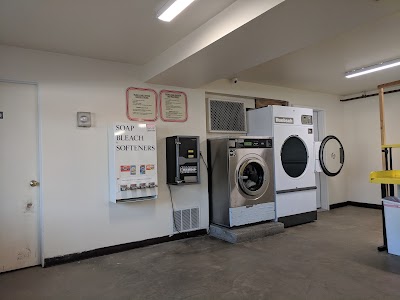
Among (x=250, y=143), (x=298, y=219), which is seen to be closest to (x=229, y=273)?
(x=250, y=143)

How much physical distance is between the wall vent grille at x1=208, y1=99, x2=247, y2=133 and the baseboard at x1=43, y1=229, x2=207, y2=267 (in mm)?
Result: 1678

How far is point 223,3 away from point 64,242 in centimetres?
309

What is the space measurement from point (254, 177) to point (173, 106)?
5.55ft

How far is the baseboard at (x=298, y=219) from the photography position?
472 centimetres

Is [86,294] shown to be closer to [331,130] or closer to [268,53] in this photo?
[268,53]

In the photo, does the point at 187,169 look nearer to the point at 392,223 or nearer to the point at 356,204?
the point at 392,223

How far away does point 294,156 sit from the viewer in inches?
196

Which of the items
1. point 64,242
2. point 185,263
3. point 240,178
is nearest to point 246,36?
point 240,178

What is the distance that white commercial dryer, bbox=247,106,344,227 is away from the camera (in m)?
4.72

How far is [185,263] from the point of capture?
3254mm

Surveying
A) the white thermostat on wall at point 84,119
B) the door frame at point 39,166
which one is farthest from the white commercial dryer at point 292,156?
the door frame at point 39,166

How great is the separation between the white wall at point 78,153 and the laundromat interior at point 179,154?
1cm

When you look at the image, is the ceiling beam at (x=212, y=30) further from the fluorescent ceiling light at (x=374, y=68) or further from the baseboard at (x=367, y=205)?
the baseboard at (x=367, y=205)

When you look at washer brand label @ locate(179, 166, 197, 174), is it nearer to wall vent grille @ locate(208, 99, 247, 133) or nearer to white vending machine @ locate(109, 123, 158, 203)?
white vending machine @ locate(109, 123, 158, 203)
